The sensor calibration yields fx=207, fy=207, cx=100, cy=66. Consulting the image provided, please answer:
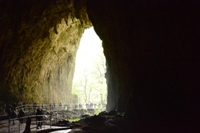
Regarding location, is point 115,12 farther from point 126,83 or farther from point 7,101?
point 7,101

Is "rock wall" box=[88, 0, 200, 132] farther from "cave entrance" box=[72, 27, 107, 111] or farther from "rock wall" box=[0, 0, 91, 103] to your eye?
"cave entrance" box=[72, 27, 107, 111]

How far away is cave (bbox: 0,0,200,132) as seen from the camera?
866 centimetres

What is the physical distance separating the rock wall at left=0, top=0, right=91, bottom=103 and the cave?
0.08 metres

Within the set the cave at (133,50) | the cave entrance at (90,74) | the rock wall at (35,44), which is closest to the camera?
the cave at (133,50)

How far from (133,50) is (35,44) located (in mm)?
14032

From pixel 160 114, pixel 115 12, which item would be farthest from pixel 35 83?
pixel 160 114

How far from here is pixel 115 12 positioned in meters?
14.3

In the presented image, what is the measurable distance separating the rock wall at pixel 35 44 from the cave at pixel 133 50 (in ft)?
0.26

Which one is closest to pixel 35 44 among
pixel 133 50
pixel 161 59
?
pixel 133 50

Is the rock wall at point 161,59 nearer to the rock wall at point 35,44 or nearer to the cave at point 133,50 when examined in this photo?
the cave at point 133,50

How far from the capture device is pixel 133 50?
1347 centimetres

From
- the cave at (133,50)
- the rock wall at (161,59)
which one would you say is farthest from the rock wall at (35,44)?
the rock wall at (161,59)

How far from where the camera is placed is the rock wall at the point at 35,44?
60.7 ft

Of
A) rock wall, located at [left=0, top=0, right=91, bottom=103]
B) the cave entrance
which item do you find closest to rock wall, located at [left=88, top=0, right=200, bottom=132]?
rock wall, located at [left=0, top=0, right=91, bottom=103]
